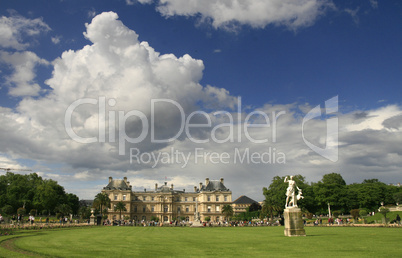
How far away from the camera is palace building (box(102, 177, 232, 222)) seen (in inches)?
3981

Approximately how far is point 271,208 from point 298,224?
46837 mm

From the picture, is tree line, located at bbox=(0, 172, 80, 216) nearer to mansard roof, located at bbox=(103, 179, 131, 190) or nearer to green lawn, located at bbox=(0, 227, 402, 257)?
mansard roof, located at bbox=(103, 179, 131, 190)

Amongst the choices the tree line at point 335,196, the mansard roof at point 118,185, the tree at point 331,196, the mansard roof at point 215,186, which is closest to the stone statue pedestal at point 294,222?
the tree line at point 335,196

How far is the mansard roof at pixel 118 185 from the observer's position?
336 ft

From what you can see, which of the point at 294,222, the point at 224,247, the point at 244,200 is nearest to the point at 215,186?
the point at 244,200

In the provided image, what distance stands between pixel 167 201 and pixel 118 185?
16.7 meters

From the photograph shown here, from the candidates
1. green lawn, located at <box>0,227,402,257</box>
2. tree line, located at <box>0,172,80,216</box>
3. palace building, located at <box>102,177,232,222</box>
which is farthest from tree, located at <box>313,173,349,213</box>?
tree line, located at <box>0,172,80,216</box>

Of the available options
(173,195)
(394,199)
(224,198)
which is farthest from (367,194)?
(173,195)

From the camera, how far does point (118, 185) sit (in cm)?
10394

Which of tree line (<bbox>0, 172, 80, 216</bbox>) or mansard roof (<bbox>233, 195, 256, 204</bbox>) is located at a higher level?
tree line (<bbox>0, 172, 80, 216</bbox>)

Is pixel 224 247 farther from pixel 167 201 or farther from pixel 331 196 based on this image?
pixel 167 201

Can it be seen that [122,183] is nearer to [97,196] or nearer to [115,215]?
[115,215]

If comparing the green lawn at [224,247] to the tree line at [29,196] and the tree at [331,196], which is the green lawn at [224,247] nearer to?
the tree line at [29,196]

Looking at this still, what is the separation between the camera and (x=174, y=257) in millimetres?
11977
